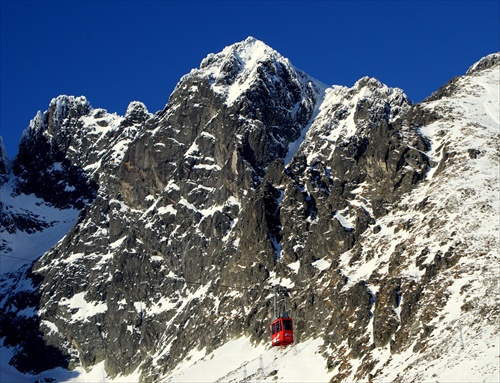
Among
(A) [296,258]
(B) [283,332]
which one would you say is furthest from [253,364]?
(B) [283,332]

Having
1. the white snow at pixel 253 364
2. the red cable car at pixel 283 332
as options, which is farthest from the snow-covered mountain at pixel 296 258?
the red cable car at pixel 283 332

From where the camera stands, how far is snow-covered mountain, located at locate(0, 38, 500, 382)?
342 ft

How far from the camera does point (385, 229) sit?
129 meters

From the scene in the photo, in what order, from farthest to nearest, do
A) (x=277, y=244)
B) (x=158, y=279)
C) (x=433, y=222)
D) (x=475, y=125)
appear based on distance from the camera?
(x=158, y=279) < (x=277, y=244) < (x=475, y=125) < (x=433, y=222)

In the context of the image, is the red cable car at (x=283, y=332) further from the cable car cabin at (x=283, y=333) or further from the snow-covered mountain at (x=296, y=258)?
the snow-covered mountain at (x=296, y=258)

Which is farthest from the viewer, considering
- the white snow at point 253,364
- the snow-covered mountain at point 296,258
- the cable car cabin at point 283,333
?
the white snow at point 253,364

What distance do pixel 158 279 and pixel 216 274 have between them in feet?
61.9

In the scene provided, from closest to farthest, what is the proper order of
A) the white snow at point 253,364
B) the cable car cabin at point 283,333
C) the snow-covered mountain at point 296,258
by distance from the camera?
1. the cable car cabin at point 283,333
2. the snow-covered mountain at point 296,258
3. the white snow at point 253,364

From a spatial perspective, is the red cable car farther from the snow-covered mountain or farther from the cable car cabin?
the snow-covered mountain

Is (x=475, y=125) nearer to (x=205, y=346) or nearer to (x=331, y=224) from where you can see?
(x=331, y=224)

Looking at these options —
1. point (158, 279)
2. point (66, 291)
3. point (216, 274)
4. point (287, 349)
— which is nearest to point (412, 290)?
point (287, 349)

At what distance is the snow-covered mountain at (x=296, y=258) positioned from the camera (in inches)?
4104

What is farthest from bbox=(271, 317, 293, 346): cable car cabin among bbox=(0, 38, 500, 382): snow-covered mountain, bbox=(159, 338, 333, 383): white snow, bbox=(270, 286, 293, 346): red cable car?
bbox=(159, 338, 333, 383): white snow

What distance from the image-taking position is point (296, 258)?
147m
